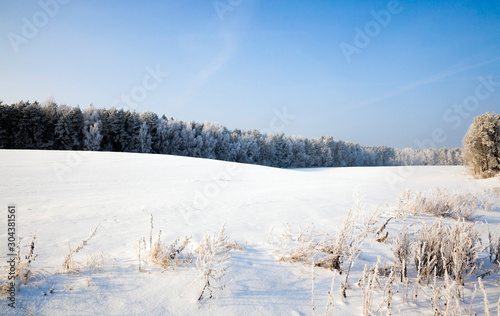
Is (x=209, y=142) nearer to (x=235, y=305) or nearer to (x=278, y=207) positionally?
(x=278, y=207)

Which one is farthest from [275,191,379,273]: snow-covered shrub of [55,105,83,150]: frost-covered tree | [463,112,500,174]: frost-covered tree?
[55,105,83,150]: frost-covered tree

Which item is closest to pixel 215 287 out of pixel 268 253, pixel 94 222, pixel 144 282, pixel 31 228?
pixel 144 282

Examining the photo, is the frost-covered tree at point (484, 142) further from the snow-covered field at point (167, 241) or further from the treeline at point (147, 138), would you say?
the snow-covered field at point (167, 241)

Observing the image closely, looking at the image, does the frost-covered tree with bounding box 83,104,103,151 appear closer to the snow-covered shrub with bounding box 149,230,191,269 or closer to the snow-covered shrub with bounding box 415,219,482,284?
the snow-covered shrub with bounding box 149,230,191,269

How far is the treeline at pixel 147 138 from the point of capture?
92.7 feet

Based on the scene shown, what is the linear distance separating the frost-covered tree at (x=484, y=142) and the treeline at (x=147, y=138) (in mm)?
8777

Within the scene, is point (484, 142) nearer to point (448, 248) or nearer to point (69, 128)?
point (448, 248)

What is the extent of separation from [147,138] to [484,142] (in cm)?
4004

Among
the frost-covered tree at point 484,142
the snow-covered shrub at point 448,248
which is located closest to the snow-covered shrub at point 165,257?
the snow-covered shrub at point 448,248

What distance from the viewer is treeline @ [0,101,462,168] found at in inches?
1112

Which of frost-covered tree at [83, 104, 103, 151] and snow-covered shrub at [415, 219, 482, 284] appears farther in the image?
frost-covered tree at [83, 104, 103, 151]

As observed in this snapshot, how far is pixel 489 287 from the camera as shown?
2264 millimetres

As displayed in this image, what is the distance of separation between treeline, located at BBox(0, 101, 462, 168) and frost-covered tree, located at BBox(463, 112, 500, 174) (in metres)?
8.78

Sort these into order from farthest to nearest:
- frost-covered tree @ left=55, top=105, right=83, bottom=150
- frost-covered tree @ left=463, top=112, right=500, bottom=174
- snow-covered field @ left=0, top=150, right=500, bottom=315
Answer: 1. frost-covered tree @ left=55, top=105, right=83, bottom=150
2. frost-covered tree @ left=463, top=112, right=500, bottom=174
3. snow-covered field @ left=0, top=150, right=500, bottom=315
